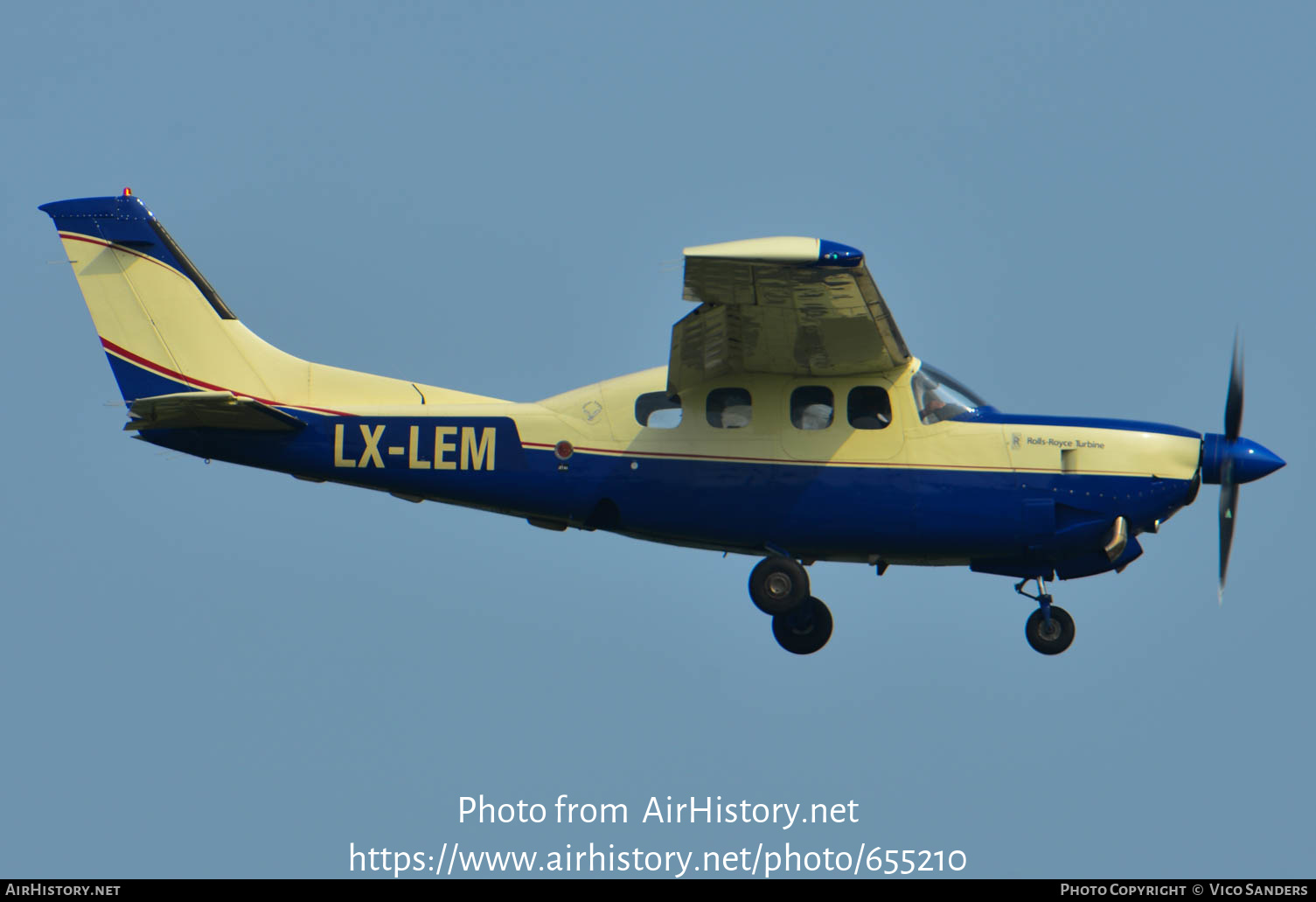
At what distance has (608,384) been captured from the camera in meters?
17.7

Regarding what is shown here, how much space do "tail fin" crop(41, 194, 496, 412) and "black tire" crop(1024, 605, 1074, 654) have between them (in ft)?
22.4

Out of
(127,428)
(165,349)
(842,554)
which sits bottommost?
(842,554)

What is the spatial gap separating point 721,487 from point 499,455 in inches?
98.0

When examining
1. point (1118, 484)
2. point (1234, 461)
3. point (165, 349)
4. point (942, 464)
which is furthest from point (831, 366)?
point (165, 349)

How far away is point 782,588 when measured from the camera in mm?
17219

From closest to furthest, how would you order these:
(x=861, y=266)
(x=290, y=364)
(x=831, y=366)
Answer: (x=861, y=266) < (x=831, y=366) < (x=290, y=364)

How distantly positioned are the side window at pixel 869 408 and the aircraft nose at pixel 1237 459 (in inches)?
136

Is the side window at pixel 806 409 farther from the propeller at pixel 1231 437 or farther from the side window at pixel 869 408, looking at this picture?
the propeller at pixel 1231 437

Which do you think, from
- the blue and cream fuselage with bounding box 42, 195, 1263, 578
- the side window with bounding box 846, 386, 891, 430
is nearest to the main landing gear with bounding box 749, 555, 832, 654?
the blue and cream fuselage with bounding box 42, 195, 1263, 578

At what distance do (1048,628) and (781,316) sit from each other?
4.76m

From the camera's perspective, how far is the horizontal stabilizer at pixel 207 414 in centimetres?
1728

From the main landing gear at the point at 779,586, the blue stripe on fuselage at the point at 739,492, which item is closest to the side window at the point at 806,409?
the blue stripe on fuselage at the point at 739,492

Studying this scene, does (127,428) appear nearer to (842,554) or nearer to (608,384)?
(608,384)

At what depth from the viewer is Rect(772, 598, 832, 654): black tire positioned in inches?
727
